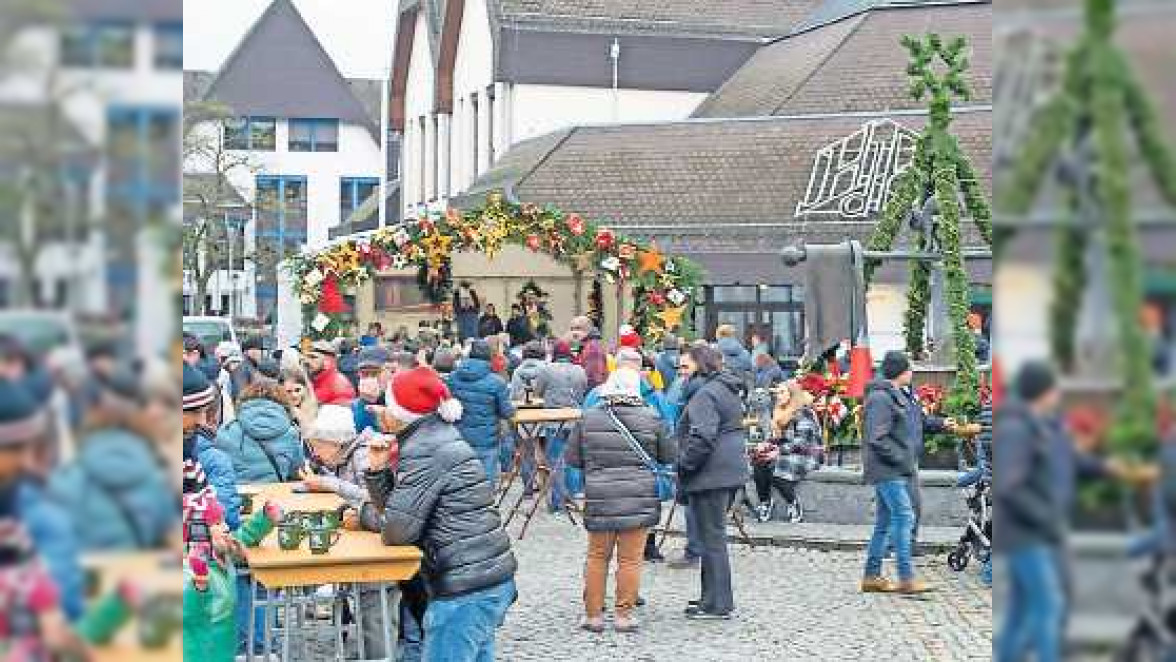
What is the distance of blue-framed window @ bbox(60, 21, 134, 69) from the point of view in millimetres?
2598

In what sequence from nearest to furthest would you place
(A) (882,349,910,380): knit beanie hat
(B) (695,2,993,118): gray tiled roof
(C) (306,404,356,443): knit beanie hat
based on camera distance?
1. (C) (306,404,356,443): knit beanie hat
2. (A) (882,349,910,380): knit beanie hat
3. (B) (695,2,993,118): gray tiled roof

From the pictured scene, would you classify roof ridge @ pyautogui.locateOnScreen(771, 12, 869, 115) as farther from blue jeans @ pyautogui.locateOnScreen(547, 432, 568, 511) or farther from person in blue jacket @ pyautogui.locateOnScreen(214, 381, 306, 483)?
person in blue jacket @ pyautogui.locateOnScreen(214, 381, 306, 483)

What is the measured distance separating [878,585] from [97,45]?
1119 cm

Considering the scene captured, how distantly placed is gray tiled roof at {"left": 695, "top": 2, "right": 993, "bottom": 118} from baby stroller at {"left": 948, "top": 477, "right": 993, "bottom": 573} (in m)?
24.5

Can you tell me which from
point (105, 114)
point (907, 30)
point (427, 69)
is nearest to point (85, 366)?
point (105, 114)

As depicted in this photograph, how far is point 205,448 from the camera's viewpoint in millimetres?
8477

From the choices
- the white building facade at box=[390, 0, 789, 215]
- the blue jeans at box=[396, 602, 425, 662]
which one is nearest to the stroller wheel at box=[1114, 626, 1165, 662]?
the blue jeans at box=[396, 602, 425, 662]

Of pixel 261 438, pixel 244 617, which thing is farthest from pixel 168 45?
pixel 261 438

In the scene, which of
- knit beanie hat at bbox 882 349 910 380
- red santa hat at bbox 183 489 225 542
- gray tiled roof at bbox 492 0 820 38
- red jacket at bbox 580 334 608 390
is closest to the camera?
red santa hat at bbox 183 489 225 542

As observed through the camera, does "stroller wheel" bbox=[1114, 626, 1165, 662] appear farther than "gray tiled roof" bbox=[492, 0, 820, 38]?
No

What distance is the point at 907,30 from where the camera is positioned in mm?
43844

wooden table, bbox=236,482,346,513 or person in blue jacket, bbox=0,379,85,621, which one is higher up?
person in blue jacket, bbox=0,379,85,621

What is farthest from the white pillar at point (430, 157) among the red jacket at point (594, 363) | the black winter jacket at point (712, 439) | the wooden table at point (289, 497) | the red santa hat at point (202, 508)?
the red santa hat at point (202, 508)

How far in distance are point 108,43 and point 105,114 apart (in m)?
0.10
